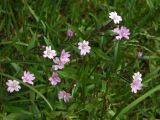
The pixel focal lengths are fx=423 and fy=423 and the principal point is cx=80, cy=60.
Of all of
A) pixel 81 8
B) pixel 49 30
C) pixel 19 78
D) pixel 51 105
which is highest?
pixel 81 8

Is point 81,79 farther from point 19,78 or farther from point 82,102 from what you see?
point 19,78

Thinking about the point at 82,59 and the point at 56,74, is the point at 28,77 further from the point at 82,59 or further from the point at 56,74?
the point at 82,59

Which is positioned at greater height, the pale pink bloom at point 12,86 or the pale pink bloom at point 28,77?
the pale pink bloom at point 28,77

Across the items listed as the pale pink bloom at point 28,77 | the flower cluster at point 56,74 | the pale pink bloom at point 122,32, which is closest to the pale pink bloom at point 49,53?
the flower cluster at point 56,74

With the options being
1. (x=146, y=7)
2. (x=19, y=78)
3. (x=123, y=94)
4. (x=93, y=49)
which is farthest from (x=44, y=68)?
(x=146, y=7)

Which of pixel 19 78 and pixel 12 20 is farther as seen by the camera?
pixel 12 20

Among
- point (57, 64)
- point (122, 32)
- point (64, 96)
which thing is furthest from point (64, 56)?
point (122, 32)

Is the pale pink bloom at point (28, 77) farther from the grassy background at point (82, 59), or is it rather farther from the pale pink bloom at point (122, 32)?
the pale pink bloom at point (122, 32)
